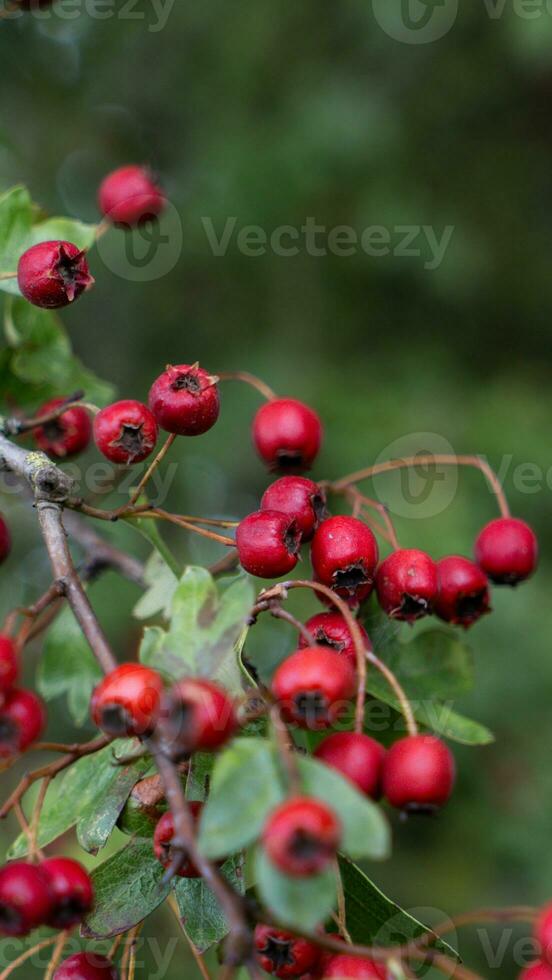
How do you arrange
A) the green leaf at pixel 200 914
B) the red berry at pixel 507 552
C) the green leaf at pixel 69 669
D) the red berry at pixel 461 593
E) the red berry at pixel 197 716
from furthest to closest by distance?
the green leaf at pixel 69 669
the red berry at pixel 507 552
the red berry at pixel 461 593
the green leaf at pixel 200 914
the red berry at pixel 197 716

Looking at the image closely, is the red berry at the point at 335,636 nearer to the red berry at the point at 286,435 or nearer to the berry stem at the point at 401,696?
the berry stem at the point at 401,696

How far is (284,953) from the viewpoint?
45.8 inches

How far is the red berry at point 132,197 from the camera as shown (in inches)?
82.8

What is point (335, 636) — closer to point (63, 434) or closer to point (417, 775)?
point (417, 775)

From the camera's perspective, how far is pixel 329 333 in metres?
4.61

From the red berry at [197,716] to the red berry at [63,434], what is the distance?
0.97 m

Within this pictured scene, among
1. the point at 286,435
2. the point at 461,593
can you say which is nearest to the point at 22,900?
the point at 461,593

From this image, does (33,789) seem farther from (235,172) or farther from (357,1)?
(357,1)

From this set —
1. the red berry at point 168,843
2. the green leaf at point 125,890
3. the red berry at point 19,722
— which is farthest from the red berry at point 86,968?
the red berry at point 19,722

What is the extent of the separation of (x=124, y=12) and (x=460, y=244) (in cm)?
171

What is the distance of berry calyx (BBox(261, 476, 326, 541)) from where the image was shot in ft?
4.90

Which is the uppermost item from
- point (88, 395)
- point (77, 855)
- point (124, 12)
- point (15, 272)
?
point (124, 12)

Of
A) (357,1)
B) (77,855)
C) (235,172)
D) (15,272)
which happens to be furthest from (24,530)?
(357,1)

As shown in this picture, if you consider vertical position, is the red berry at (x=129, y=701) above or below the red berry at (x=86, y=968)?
above
